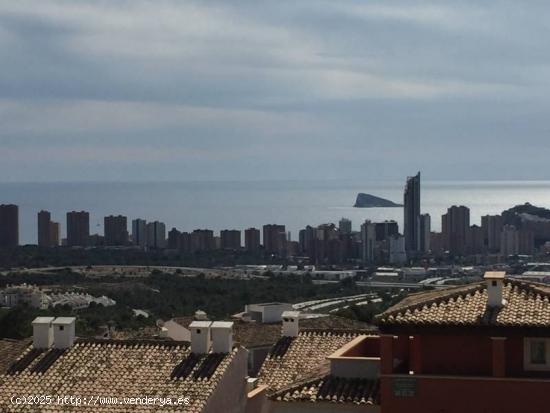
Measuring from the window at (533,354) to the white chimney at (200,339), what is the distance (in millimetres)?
4283

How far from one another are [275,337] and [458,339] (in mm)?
11596

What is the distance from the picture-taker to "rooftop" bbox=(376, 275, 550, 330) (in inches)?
452

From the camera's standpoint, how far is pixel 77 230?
516 feet

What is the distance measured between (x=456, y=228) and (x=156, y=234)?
44.3m

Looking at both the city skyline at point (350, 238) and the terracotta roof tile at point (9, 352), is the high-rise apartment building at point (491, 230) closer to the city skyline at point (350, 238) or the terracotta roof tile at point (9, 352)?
the city skyline at point (350, 238)

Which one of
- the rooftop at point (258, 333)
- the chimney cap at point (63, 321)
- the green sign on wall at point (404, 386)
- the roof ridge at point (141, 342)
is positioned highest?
the chimney cap at point (63, 321)

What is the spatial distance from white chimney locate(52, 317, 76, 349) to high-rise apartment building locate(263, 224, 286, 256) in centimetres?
13592

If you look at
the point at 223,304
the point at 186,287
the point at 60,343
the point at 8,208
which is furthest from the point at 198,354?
the point at 8,208

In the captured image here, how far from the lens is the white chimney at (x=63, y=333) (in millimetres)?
14445

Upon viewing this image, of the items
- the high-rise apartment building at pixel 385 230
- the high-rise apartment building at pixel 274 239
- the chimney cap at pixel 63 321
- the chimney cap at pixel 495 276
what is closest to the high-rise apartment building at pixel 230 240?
Answer: the high-rise apartment building at pixel 274 239

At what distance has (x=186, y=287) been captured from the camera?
84.6 m

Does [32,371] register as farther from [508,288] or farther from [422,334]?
[508,288]

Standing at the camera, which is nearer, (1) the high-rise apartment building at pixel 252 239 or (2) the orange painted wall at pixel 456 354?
(2) the orange painted wall at pixel 456 354

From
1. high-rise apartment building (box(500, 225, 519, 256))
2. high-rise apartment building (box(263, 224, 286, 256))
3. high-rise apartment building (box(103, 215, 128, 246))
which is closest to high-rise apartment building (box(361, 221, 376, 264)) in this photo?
high-rise apartment building (box(263, 224, 286, 256))
